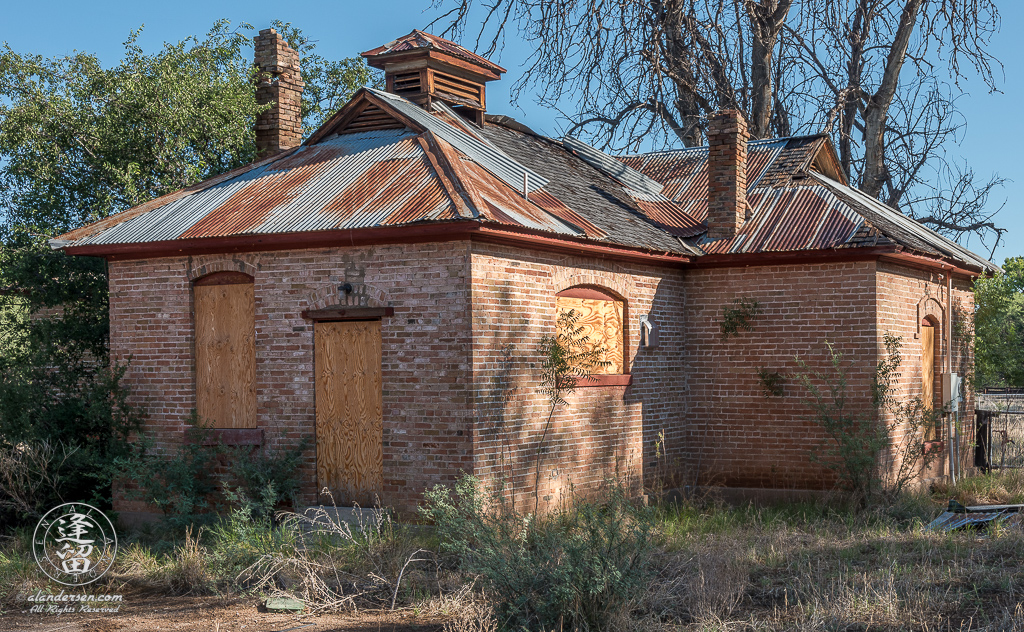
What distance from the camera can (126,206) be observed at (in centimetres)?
1567

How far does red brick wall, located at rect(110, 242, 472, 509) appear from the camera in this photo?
1109 centimetres

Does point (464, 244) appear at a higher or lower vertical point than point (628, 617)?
higher

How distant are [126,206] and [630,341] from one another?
8194 millimetres

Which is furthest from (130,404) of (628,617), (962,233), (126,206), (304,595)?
(962,233)

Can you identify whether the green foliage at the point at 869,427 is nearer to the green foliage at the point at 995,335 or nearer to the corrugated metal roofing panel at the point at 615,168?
the corrugated metal roofing panel at the point at 615,168

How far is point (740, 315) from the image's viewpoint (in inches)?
571

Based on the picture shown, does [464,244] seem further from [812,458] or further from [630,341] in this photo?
[812,458]

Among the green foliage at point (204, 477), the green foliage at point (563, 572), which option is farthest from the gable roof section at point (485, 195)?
the green foliage at point (563, 572)

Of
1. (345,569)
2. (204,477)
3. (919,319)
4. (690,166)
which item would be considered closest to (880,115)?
(690,166)

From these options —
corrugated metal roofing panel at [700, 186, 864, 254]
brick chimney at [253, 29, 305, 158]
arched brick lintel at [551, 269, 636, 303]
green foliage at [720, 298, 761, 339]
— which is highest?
brick chimney at [253, 29, 305, 158]

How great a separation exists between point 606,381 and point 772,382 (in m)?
2.71

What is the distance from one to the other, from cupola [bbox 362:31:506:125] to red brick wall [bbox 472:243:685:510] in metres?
4.30

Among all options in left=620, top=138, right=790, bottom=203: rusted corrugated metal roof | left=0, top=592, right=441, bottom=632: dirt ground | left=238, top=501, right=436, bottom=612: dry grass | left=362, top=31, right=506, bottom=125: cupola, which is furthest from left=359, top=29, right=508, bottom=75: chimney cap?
left=0, top=592, right=441, bottom=632: dirt ground

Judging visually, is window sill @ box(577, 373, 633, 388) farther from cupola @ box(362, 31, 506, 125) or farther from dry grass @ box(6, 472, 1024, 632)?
cupola @ box(362, 31, 506, 125)
